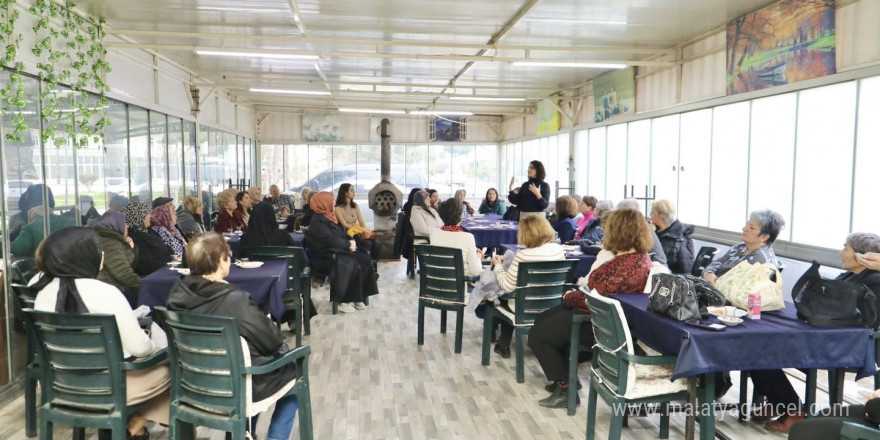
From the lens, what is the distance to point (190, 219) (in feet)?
25.7

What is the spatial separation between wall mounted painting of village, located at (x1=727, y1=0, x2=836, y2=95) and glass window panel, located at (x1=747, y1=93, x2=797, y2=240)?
11.6 inches

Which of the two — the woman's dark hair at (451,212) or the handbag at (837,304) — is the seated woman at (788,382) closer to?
the handbag at (837,304)

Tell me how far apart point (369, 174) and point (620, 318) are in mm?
17248

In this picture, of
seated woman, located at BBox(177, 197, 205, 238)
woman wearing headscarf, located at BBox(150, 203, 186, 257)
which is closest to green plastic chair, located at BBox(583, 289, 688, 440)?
woman wearing headscarf, located at BBox(150, 203, 186, 257)

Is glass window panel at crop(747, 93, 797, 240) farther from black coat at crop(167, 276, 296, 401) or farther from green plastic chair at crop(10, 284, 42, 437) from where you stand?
green plastic chair at crop(10, 284, 42, 437)

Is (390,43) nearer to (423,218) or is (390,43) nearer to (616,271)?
(423,218)

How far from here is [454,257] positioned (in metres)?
5.31

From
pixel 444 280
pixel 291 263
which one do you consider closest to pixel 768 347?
pixel 444 280

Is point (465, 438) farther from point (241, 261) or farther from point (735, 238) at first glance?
point (735, 238)

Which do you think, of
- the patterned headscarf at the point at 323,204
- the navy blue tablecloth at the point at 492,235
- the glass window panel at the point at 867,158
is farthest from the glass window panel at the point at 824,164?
the patterned headscarf at the point at 323,204

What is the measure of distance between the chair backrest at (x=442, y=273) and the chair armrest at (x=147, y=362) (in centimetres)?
269

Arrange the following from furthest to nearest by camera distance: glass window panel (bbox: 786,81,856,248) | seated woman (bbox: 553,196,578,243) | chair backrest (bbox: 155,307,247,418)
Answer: seated woman (bbox: 553,196,578,243) < glass window panel (bbox: 786,81,856,248) < chair backrest (bbox: 155,307,247,418)

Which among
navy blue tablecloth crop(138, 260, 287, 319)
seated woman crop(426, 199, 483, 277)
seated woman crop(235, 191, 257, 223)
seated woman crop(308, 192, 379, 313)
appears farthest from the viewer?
seated woman crop(235, 191, 257, 223)

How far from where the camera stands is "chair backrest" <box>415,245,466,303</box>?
534 cm
